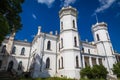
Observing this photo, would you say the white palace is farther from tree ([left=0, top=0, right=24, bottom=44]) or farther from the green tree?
tree ([left=0, top=0, right=24, bottom=44])

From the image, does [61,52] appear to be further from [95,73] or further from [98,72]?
[98,72]

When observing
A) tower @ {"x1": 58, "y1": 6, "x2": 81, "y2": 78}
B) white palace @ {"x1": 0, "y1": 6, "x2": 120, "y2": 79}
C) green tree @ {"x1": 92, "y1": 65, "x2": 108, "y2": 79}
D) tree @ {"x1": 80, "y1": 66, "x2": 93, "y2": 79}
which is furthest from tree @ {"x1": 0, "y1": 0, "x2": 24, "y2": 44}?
green tree @ {"x1": 92, "y1": 65, "x2": 108, "y2": 79}

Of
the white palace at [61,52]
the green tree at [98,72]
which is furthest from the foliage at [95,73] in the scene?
the white palace at [61,52]

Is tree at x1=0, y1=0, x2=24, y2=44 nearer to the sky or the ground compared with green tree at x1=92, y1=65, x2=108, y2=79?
nearer to the sky

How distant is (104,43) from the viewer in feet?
118

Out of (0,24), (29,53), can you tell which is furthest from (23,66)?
(0,24)

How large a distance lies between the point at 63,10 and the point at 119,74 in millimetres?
21309

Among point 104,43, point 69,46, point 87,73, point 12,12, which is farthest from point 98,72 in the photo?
point 12,12

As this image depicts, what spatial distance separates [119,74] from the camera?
25.8 m

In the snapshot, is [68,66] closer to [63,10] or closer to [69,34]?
[69,34]

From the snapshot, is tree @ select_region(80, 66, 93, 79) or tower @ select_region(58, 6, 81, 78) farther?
tower @ select_region(58, 6, 81, 78)

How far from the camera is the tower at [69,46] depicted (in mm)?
25047

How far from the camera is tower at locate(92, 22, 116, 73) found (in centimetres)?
3341

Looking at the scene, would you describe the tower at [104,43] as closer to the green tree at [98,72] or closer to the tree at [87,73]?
the green tree at [98,72]
